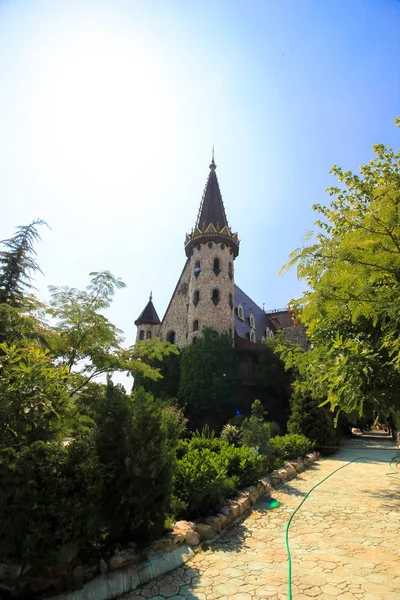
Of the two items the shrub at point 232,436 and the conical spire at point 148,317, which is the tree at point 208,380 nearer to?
the conical spire at point 148,317

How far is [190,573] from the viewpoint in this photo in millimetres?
4148

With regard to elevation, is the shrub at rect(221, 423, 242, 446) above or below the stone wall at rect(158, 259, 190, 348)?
below

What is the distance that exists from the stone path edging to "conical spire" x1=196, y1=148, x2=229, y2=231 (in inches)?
1006

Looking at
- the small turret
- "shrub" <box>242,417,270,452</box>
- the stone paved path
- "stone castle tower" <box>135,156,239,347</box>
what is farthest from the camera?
the small turret

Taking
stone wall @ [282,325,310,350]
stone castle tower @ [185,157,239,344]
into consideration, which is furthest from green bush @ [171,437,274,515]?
stone wall @ [282,325,310,350]

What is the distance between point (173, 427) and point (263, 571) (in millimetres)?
3250

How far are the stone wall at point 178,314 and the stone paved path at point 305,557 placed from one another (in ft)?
74.2

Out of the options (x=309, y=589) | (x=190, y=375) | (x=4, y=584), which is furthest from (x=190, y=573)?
(x=190, y=375)

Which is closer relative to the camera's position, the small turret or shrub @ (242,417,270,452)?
shrub @ (242,417,270,452)

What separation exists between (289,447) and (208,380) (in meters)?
12.5

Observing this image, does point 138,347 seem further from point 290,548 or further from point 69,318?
point 290,548

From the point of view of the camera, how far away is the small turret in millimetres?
34469

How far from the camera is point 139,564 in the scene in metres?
4.06

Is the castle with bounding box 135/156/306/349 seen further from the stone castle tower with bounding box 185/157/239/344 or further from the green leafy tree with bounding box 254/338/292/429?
the green leafy tree with bounding box 254/338/292/429
